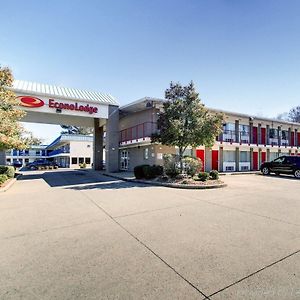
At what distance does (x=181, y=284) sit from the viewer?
3062 millimetres

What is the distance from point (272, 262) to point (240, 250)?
574mm

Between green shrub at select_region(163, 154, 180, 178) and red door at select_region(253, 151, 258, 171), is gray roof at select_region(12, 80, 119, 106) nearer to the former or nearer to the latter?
green shrub at select_region(163, 154, 180, 178)

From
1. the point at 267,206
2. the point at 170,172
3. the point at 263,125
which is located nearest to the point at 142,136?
the point at 170,172

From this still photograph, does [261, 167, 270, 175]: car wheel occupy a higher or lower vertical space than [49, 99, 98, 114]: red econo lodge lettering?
lower

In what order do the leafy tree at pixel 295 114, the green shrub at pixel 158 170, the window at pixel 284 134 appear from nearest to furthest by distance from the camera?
the green shrub at pixel 158 170 → the window at pixel 284 134 → the leafy tree at pixel 295 114

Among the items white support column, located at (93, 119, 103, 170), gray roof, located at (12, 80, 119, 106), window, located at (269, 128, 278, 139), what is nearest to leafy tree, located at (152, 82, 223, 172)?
gray roof, located at (12, 80, 119, 106)

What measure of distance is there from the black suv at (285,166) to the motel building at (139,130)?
168 inches

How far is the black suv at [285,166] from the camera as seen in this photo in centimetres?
1889

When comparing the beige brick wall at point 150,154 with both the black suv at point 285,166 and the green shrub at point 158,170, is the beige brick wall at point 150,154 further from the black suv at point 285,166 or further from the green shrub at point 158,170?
the black suv at point 285,166

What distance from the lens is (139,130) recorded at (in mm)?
21594

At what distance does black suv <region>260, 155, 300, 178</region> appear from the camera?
62.0ft

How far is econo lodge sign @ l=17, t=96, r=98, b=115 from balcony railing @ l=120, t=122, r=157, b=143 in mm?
4062

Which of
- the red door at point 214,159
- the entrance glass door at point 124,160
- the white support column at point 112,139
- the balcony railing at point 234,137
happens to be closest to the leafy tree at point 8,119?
the white support column at point 112,139

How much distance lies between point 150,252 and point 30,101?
1864 cm
